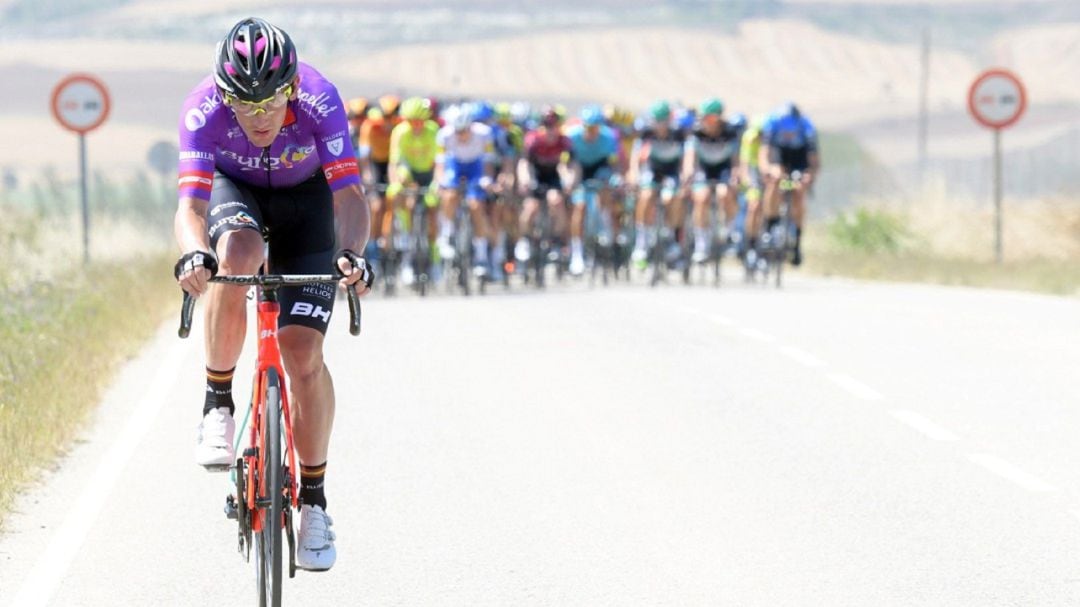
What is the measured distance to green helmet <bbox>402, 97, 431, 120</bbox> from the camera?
23.9 metres

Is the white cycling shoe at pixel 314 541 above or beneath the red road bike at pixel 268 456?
beneath

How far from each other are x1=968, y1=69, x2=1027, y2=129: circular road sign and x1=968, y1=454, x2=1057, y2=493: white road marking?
16.8 meters

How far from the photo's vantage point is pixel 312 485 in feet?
25.5

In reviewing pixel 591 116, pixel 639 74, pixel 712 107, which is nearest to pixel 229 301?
pixel 712 107

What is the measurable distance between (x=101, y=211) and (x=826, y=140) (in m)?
→ 48.3

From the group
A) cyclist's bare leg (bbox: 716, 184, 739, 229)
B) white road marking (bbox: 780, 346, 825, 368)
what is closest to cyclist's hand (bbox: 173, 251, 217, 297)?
white road marking (bbox: 780, 346, 825, 368)

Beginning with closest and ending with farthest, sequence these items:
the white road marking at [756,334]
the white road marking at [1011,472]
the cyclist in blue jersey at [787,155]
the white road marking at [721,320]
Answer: the white road marking at [1011,472] → the white road marking at [756,334] → the white road marking at [721,320] → the cyclist in blue jersey at [787,155]

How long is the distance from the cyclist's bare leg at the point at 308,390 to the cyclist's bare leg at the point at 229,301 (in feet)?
0.49

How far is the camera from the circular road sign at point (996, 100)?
90.1 feet

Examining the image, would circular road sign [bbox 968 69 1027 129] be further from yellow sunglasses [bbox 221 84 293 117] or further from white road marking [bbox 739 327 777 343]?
yellow sunglasses [bbox 221 84 293 117]

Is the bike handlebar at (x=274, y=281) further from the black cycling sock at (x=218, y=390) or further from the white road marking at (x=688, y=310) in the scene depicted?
the white road marking at (x=688, y=310)

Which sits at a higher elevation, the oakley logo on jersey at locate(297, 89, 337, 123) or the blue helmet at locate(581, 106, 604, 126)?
the oakley logo on jersey at locate(297, 89, 337, 123)

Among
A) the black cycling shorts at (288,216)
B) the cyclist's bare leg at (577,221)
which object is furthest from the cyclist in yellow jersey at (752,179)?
the black cycling shorts at (288,216)

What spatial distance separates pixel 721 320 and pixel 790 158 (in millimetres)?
6195
